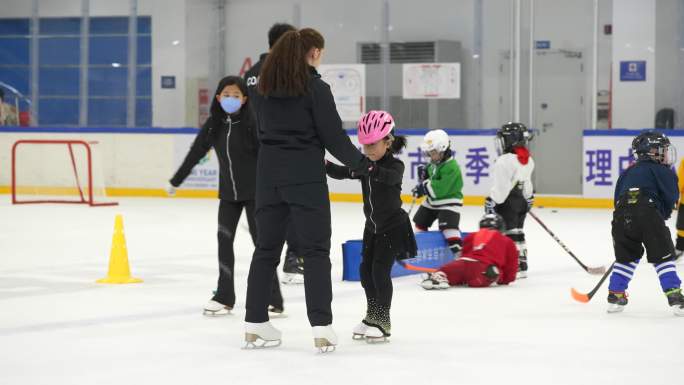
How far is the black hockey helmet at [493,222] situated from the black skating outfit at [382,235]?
80.0 inches

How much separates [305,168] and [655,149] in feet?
6.72

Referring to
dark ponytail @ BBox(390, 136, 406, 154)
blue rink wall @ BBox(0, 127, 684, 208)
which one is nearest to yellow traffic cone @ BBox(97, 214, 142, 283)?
dark ponytail @ BBox(390, 136, 406, 154)

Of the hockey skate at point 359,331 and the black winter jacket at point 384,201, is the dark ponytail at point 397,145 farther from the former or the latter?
the hockey skate at point 359,331

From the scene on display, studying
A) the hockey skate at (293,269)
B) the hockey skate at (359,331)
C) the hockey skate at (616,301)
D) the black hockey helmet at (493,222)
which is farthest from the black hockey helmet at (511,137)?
the hockey skate at (359,331)

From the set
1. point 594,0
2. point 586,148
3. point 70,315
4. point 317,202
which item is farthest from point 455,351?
point 594,0

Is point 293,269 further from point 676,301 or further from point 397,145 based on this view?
point 676,301

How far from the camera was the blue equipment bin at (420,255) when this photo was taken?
7254mm

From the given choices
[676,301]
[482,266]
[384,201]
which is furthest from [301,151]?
[482,266]

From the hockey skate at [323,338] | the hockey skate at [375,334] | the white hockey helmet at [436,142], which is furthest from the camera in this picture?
the white hockey helmet at [436,142]

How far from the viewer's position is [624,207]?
19.4 ft

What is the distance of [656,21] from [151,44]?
681 centimetres

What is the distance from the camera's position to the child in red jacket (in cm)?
695

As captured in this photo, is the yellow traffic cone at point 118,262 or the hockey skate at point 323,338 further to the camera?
the yellow traffic cone at point 118,262

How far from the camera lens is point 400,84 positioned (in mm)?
15055
